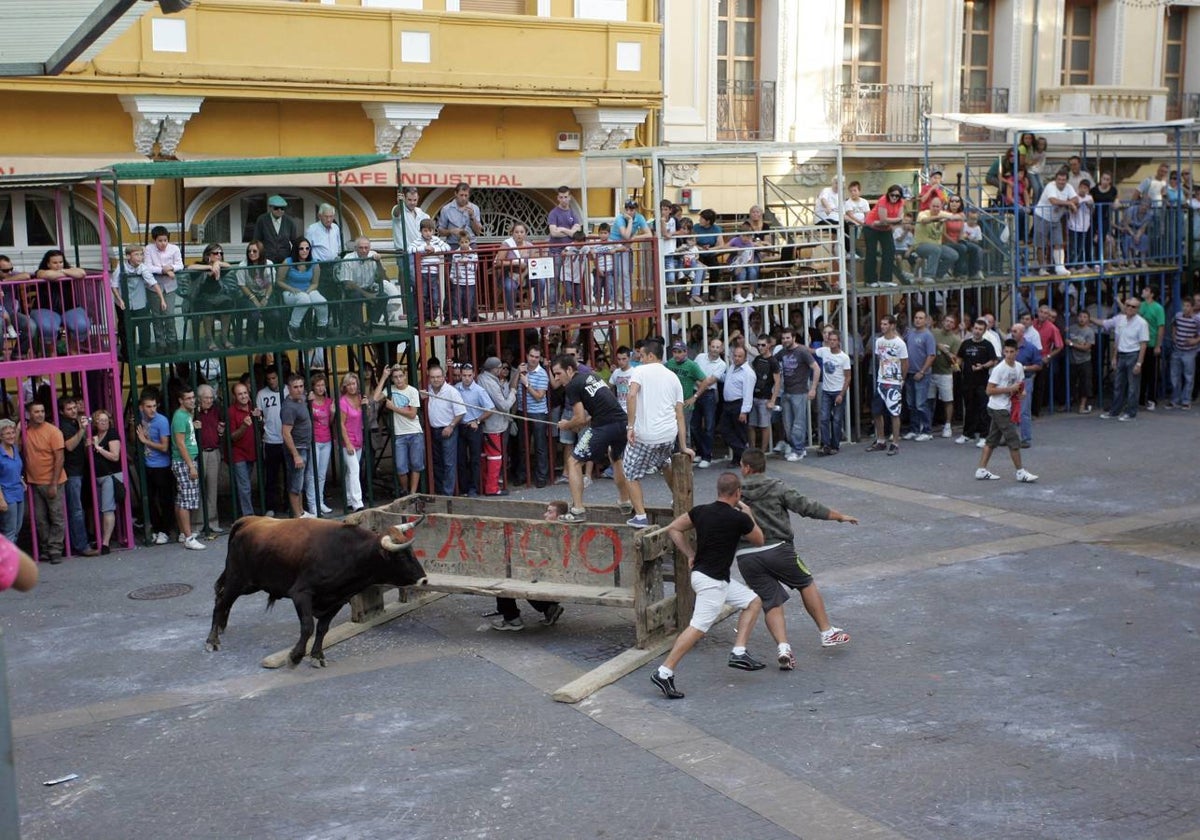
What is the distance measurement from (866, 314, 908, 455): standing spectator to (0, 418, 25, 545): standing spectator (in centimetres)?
1095

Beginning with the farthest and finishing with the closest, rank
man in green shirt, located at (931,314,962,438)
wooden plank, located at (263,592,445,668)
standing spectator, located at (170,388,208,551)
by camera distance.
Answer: man in green shirt, located at (931,314,962,438)
standing spectator, located at (170,388,208,551)
wooden plank, located at (263,592,445,668)

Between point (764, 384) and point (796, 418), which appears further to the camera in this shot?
point (796, 418)

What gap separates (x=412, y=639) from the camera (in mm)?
11797

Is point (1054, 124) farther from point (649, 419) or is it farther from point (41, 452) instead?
point (41, 452)

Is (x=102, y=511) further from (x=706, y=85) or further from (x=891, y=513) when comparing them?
(x=706, y=85)

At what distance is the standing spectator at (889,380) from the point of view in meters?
19.9

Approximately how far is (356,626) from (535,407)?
21.5ft

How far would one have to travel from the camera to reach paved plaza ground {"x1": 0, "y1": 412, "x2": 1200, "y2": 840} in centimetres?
827

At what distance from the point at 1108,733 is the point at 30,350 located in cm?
1090

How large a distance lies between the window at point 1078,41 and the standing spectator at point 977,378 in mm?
11705

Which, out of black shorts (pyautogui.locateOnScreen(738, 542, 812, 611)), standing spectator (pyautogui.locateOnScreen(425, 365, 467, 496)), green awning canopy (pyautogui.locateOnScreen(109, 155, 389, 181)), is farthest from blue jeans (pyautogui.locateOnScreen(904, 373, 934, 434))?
black shorts (pyautogui.locateOnScreen(738, 542, 812, 611))

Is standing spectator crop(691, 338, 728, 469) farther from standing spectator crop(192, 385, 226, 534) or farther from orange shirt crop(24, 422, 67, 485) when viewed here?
orange shirt crop(24, 422, 67, 485)

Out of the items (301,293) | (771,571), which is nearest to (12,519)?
(301,293)

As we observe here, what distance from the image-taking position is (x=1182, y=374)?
23.4m
